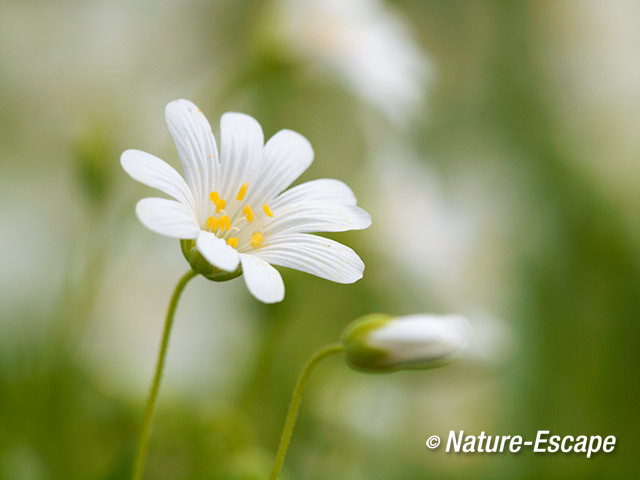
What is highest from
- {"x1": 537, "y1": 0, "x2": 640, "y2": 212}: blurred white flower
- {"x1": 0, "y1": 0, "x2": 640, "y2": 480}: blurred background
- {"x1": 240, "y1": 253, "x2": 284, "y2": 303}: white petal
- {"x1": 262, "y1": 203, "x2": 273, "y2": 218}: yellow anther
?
{"x1": 537, "y1": 0, "x2": 640, "y2": 212}: blurred white flower

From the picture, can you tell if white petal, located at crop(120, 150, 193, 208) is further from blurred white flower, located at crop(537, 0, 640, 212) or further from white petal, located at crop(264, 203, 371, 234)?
blurred white flower, located at crop(537, 0, 640, 212)

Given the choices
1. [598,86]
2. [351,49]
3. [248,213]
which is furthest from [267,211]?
[598,86]

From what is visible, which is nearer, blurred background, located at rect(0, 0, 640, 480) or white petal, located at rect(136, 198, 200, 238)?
white petal, located at rect(136, 198, 200, 238)

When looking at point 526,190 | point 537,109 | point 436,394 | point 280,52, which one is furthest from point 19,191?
point 537,109

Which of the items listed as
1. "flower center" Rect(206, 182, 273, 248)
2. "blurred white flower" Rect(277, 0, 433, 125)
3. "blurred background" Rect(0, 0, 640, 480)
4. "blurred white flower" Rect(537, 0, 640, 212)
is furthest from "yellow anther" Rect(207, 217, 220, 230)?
"blurred white flower" Rect(537, 0, 640, 212)

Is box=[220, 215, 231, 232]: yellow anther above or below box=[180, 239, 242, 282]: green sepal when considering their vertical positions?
above

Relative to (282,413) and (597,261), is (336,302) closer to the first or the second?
(282,413)
